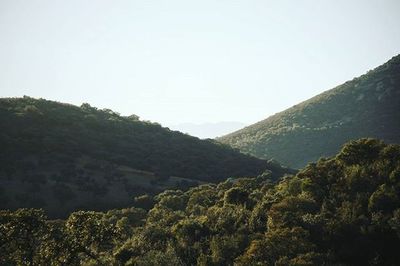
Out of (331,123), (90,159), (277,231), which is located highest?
(90,159)

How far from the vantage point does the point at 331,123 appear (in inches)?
5472

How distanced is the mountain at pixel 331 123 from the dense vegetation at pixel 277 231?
296 ft

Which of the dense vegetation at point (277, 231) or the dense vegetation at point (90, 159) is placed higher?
the dense vegetation at point (90, 159)

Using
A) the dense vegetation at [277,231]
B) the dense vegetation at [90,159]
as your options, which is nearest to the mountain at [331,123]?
the dense vegetation at [90,159]

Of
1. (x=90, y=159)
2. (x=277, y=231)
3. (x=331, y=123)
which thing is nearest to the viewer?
(x=277, y=231)

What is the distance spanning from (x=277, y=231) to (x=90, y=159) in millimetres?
58499

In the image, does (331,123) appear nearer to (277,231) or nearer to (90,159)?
(90,159)

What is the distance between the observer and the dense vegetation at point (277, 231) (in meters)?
26.7

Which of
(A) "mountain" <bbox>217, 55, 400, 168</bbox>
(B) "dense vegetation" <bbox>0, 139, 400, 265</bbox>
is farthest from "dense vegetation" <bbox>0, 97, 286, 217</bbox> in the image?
(A) "mountain" <bbox>217, 55, 400, 168</bbox>

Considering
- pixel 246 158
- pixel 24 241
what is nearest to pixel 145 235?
pixel 24 241

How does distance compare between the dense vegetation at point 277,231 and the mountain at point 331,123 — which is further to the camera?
the mountain at point 331,123

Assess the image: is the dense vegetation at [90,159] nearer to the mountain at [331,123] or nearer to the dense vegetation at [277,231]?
the dense vegetation at [277,231]

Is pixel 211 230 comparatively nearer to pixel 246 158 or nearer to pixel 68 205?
pixel 68 205

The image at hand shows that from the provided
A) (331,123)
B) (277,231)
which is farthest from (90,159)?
(331,123)
